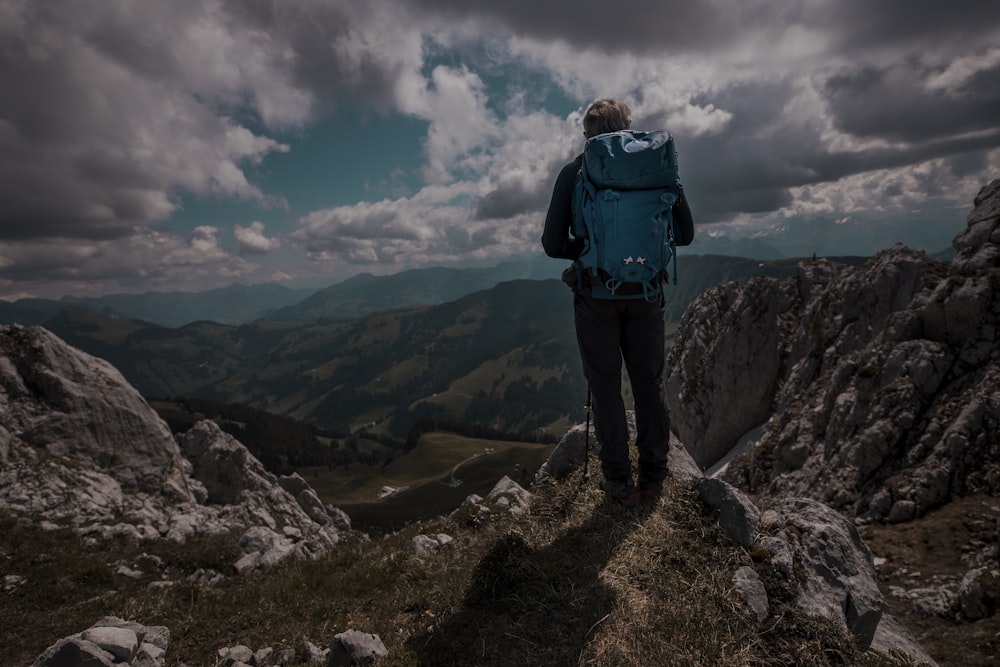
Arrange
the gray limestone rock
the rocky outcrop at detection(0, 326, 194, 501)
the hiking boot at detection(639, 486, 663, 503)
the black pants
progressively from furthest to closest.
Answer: the rocky outcrop at detection(0, 326, 194, 501), the hiking boot at detection(639, 486, 663, 503), the black pants, the gray limestone rock

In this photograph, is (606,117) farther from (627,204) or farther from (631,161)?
(627,204)

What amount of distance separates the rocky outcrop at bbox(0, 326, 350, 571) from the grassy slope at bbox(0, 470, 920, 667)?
24.2ft

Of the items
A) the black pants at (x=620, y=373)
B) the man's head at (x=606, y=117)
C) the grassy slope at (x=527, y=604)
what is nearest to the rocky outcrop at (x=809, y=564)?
the grassy slope at (x=527, y=604)

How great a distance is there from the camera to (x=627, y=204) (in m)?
7.00

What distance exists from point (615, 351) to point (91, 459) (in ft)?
122

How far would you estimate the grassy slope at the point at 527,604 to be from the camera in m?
5.60

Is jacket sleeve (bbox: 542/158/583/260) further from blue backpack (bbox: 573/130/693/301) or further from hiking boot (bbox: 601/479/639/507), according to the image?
hiking boot (bbox: 601/479/639/507)

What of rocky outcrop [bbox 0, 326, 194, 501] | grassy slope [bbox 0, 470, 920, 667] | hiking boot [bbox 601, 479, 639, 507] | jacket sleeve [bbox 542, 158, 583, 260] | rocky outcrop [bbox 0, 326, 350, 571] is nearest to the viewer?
grassy slope [bbox 0, 470, 920, 667]

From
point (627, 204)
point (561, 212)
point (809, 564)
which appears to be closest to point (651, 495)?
point (809, 564)

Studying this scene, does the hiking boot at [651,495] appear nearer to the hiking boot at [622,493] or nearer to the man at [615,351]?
the man at [615,351]

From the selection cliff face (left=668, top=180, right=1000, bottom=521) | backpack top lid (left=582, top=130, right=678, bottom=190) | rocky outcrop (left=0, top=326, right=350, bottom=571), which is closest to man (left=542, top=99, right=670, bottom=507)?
backpack top lid (left=582, top=130, right=678, bottom=190)

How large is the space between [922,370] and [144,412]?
181 ft

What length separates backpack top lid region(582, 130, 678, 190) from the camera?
6.91 meters

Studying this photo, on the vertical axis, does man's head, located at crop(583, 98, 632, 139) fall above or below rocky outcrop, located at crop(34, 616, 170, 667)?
above
